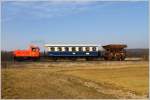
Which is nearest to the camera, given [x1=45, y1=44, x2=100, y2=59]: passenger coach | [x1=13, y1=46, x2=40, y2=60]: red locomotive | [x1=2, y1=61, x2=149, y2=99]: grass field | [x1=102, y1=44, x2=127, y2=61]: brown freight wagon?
[x1=2, y1=61, x2=149, y2=99]: grass field

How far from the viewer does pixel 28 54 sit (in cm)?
4688

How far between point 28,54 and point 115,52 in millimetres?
11925

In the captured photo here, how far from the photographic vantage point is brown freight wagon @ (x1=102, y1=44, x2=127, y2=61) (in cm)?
4916

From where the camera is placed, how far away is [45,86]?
2064 cm

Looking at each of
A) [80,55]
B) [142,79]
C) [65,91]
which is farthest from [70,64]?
[65,91]

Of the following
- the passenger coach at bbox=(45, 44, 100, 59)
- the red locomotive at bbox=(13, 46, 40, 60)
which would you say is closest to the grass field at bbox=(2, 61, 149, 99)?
the passenger coach at bbox=(45, 44, 100, 59)

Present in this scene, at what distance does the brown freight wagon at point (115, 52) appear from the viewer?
49156 mm

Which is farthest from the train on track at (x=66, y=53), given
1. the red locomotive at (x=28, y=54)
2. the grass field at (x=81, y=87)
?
the grass field at (x=81, y=87)

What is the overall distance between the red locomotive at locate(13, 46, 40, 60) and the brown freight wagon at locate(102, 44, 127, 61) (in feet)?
30.3

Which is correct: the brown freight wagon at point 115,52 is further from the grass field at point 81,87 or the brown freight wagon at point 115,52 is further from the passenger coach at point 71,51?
the grass field at point 81,87

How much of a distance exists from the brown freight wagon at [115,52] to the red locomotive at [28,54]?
9.22 m

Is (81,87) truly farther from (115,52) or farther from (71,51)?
(115,52)

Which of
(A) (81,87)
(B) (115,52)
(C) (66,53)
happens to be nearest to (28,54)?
(C) (66,53)

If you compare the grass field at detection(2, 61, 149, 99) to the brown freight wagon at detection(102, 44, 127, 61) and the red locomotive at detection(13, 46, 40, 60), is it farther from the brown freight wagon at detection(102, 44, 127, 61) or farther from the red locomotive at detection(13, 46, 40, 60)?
the brown freight wagon at detection(102, 44, 127, 61)
